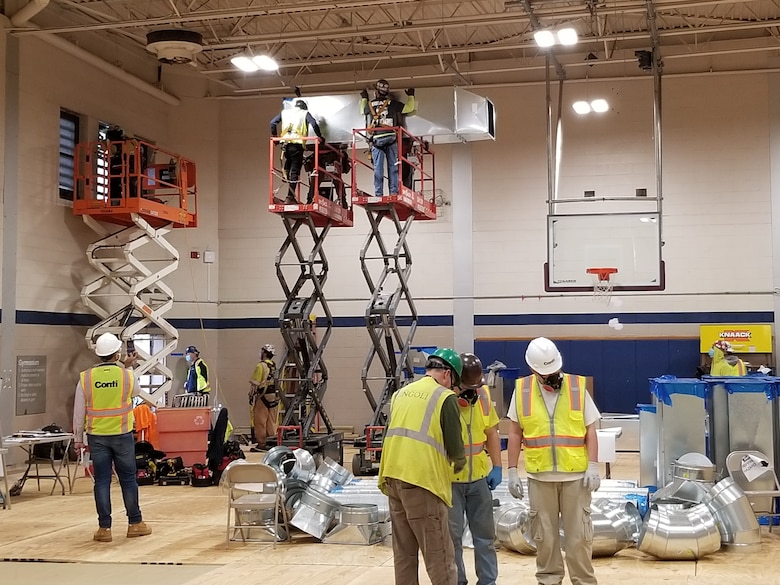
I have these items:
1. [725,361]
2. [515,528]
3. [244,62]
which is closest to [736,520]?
[515,528]

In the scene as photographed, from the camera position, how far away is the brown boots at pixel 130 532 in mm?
9883

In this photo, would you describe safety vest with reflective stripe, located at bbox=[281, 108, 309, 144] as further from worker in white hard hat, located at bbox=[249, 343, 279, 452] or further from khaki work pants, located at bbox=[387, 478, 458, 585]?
khaki work pants, located at bbox=[387, 478, 458, 585]

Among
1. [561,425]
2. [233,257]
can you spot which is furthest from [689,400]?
[233,257]

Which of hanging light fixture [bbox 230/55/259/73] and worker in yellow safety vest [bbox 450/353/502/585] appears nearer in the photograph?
worker in yellow safety vest [bbox 450/353/502/585]

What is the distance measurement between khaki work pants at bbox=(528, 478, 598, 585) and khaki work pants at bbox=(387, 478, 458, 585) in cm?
102

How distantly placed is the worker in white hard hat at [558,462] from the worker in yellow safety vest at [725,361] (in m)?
10.6

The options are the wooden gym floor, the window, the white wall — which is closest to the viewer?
the wooden gym floor

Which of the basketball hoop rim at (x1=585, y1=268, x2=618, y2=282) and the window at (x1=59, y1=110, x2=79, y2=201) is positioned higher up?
the window at (x1=59, y1=110, x2=79, y2=201)

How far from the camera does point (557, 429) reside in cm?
699

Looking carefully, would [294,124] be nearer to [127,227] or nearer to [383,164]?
[383,164]

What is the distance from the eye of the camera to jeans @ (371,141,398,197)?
15.5m

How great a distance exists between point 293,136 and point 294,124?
0.21 metres

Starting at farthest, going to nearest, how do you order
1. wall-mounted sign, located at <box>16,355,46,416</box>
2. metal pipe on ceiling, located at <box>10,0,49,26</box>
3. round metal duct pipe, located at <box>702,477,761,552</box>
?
1. wall-mounted sign, located at <box>16,355,46,416</box>
2. metal pipe on ceiling, located at <box>10,0,49,26</box>
3. round metal duct pipe, located at <box>702,477,761,552</box>

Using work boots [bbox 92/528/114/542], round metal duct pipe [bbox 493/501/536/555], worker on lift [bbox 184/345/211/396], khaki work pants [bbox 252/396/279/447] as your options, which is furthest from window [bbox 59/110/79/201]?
round metal duct pipe [bbox 493/501/536/555]
